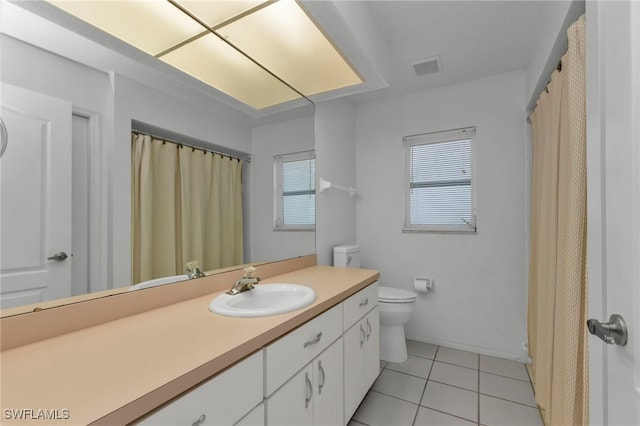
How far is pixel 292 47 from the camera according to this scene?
5.13 feet

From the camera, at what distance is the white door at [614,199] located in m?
0.58

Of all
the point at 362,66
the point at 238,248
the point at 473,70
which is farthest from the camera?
the point at 473,70

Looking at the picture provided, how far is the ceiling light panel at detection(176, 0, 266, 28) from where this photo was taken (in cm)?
121

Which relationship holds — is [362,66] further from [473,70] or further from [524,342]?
[524,342]

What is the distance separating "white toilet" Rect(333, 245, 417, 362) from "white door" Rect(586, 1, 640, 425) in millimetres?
1425

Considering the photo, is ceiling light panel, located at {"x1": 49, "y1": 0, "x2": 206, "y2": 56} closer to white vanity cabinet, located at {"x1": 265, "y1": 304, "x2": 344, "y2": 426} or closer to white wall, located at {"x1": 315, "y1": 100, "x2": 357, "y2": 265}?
white wall, located at {"x1": 315, "y1": 100, "x2": 357, "y2": 265}

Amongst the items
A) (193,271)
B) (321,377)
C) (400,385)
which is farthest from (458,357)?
(193,271)

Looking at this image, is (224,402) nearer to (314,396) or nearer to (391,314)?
(314,396)

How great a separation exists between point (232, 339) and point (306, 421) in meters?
0.57

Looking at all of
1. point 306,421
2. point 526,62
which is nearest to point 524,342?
point 306,421

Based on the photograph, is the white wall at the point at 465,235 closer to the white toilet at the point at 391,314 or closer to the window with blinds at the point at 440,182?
the window with blinds at the point at 440,182

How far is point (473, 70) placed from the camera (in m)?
2.25

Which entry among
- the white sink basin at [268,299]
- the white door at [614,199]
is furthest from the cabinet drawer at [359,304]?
the white door at [614,199]

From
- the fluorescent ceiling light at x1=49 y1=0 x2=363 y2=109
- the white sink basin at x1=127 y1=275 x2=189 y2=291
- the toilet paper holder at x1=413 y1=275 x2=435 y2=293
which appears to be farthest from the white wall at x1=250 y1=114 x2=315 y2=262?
the toilet paper holder at x1=413 y1=275 x2=435 y2=293
